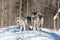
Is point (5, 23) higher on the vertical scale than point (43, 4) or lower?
lower

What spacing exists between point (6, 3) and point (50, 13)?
3947 mm

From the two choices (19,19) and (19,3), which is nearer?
(19,19)

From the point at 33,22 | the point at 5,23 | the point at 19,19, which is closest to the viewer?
the point at 19,19

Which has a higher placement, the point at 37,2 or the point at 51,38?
the point at 37,2

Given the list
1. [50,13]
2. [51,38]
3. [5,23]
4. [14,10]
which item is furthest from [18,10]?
[51,38]

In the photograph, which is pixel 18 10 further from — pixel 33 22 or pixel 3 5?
pixel 33 22

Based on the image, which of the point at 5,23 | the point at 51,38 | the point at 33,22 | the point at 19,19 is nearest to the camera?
the point at 51,38

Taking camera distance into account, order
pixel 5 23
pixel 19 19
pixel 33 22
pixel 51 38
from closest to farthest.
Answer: pixel 51 38 < pixel 19 19 < pixel 33 22 < pixel 5 23

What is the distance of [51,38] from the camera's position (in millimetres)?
7574

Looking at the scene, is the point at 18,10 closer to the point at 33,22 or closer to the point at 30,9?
the point at 30,9

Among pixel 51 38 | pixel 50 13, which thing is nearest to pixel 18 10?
pixel 50 13

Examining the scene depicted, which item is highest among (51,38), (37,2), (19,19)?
(37,2)

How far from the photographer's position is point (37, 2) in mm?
19203

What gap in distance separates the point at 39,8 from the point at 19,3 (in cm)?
189
